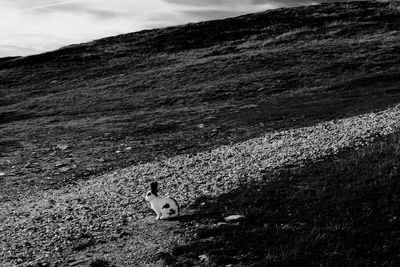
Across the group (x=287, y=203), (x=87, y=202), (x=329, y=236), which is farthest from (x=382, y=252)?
(x=87, y=202)

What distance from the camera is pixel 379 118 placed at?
32.8 m

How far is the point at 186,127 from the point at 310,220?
3250 cm

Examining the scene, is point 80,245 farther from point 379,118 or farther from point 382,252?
point 379,118

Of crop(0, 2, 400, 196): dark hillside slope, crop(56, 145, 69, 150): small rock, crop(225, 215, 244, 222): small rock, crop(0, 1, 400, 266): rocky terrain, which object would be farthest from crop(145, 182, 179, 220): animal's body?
crop(56, 145, 69, 150): small rock

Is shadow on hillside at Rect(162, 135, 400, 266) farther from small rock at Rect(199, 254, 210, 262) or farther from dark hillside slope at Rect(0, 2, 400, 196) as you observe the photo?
dark hillside slope at Rect(0, 2, 400, 196)

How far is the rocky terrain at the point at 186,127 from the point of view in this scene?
1902 centimetres

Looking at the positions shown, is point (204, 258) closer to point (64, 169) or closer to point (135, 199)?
point (135, 199)

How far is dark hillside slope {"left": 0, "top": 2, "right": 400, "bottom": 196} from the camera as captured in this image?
4325cm

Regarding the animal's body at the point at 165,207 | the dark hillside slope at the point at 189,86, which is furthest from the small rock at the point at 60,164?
the animal's body at the point at 165,207

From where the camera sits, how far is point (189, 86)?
240 ft

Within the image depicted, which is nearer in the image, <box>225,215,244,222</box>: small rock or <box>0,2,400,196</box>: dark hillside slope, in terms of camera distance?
<box>225,215,244,222</box>: small rock

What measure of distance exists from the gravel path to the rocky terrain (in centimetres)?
10

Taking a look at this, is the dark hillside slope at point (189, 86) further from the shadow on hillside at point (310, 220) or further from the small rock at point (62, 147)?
the shadow on hillside at point (310, 220)

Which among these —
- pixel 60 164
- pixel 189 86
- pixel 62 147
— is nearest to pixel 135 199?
pixel 60 164
